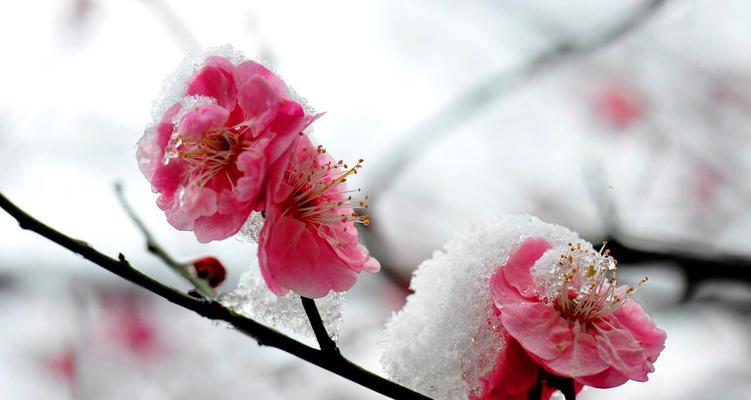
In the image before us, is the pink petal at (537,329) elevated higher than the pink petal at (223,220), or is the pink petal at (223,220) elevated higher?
the pink petal at (223,220)

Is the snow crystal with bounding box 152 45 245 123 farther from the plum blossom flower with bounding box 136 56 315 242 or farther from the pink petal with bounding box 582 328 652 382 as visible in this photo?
the pink petal with bounding box 582 328 652 382

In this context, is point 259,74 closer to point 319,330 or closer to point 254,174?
point 254,174

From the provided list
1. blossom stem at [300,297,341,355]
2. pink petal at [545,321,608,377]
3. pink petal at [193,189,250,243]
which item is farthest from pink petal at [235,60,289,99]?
pink petal at [545,321,608,377]

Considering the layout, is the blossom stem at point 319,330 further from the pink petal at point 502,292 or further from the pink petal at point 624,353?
the pink petal at point 624,353

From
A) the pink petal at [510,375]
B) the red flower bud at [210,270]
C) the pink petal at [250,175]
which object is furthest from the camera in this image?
the red flower bud at [210,270]

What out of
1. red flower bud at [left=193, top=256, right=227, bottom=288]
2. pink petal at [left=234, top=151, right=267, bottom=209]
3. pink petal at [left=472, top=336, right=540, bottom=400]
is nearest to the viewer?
pink petal at [left=234, top=151, right=267, bottom=209]

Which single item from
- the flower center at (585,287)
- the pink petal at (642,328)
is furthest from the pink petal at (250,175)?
the pink petal at (642,328)
